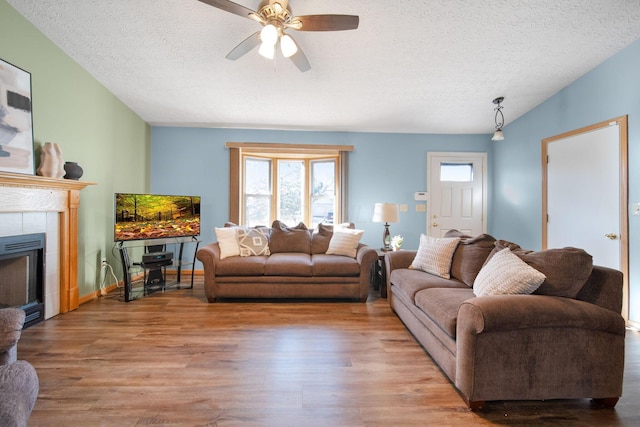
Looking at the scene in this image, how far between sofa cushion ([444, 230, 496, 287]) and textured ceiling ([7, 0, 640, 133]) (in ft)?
5.90

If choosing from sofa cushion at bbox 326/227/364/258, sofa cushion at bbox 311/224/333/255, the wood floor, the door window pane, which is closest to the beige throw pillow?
the wood floor

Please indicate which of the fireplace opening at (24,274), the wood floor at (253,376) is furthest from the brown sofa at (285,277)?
the fireplace opening at (24,274)

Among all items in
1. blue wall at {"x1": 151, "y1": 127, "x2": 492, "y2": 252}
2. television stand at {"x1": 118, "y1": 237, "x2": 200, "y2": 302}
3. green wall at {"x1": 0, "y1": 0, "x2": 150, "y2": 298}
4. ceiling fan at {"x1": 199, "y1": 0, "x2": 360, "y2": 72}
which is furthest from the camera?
blue wall at {"x1": 151, "y1": 127, "x2": 492, "y2": 252}

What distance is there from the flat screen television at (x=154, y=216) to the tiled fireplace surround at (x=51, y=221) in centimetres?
40

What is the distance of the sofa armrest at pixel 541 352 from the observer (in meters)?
1.47

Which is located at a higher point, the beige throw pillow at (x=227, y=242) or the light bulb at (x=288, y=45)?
the light bulb at (x=288, y=45)

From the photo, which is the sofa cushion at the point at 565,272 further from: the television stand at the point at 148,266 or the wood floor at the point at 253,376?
the television stand at the point at 148,266

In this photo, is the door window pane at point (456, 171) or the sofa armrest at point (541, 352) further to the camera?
the door window pane at point (456, 171)

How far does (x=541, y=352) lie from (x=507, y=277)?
0.41 meters

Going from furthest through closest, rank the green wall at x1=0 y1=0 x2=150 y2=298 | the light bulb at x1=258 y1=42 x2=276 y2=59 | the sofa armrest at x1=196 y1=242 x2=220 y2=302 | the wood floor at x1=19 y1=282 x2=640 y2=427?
the sofa armrest at x1=196 y1=242 x2=220 y2=302
the green wall at x1=0 y1=0 x2=150 y2=298
the light bulb at x1=258 y1=42 x2=276 y2=59
the wood floor at x1=19 y1=282 x2=640 y2=427

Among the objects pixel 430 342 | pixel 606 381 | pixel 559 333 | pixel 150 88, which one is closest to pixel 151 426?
pixel 430 342

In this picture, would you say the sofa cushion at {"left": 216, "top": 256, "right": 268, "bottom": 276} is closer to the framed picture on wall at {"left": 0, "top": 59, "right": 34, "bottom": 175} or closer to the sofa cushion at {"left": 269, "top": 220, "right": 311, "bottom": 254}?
the sofa cushion at {"left": 269, "top": 220, "right": 311, "bottom": 254}

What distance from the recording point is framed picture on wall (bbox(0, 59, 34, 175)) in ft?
7.30

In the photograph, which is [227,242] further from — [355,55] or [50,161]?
[355,55]
